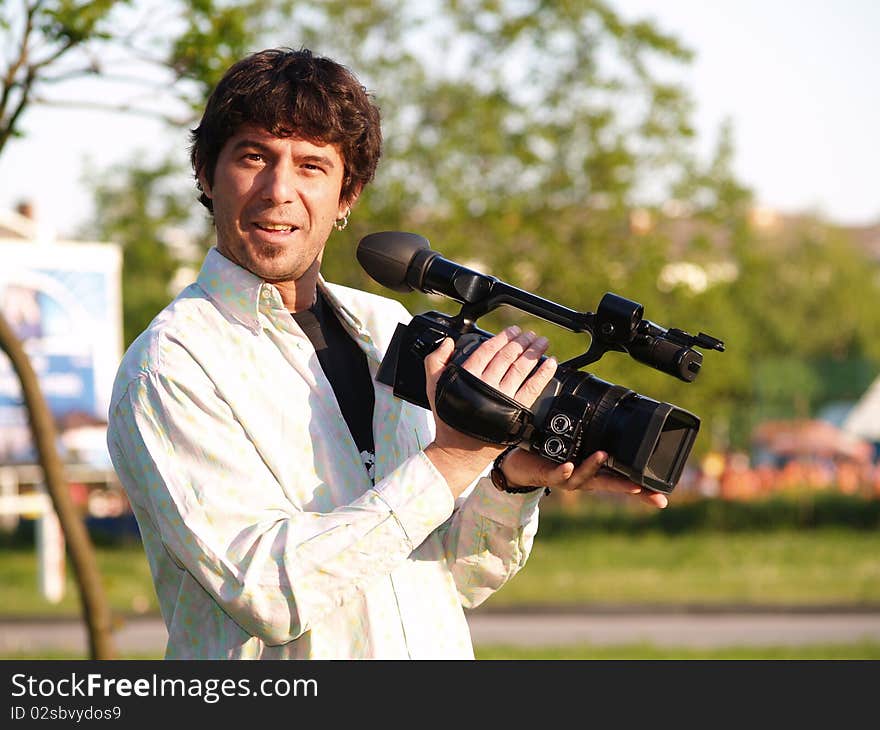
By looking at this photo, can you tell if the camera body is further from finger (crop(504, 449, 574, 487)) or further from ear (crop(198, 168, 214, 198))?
ear (crop(198, 168, 214, 198))

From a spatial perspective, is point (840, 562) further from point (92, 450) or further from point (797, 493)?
point (92, 450)

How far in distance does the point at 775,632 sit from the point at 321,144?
37.3ft

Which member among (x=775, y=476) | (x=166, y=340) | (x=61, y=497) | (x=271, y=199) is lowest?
(x=775, y=476)

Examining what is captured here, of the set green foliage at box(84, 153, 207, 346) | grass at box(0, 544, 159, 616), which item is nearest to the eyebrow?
grass at box(0, 544, 159, 616)

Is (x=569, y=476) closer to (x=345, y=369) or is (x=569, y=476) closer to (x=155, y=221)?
(x=345, y=369)

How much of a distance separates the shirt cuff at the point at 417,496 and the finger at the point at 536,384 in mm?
195

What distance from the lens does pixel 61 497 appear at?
18.5 ft

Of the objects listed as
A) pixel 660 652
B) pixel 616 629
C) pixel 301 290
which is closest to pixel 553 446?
pixel 301 290

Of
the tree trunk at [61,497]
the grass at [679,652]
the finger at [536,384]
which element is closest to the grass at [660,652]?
the grass at [679,652]

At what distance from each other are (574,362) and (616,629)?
1147 cm

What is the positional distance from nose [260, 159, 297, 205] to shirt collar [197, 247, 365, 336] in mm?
158

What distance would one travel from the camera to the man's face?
2438 mm

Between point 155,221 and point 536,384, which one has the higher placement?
point 536,384
